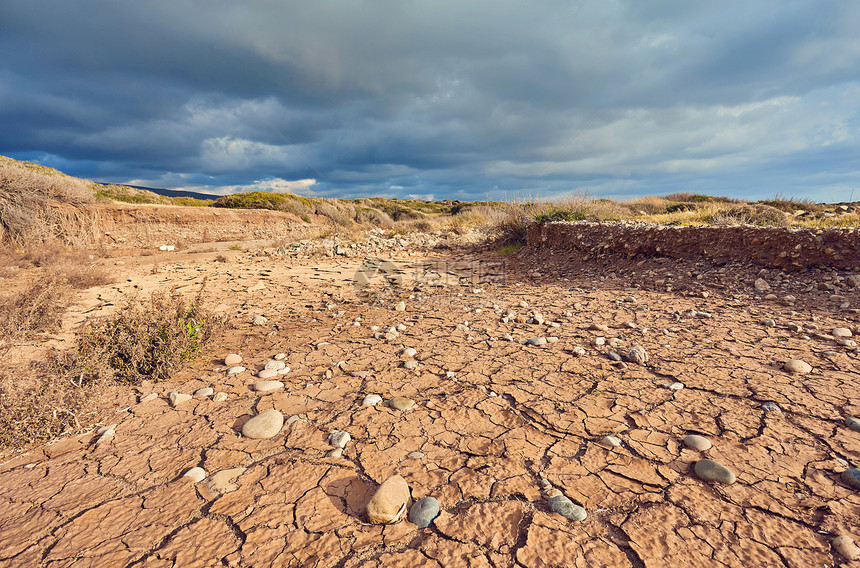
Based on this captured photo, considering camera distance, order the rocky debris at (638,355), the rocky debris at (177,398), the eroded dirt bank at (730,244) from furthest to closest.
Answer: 1. the eroded dirt bank at (730,244)
2. the rocky debris at (638,355)
3. the rocky debris at (177,398)

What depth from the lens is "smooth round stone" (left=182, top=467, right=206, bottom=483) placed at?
153 cm

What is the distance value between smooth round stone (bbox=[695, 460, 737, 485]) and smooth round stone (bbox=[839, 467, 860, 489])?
0.41 meters

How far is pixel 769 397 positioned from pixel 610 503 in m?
1.42

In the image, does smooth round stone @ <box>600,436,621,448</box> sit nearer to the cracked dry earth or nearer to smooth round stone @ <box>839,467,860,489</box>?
the cracked dry earth

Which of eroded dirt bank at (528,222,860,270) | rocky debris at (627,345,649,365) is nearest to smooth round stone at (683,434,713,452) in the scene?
rocky debris at (627,345,649,365)

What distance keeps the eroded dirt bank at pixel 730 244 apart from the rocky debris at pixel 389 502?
5.51 m

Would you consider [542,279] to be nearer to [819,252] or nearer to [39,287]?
[819,252]

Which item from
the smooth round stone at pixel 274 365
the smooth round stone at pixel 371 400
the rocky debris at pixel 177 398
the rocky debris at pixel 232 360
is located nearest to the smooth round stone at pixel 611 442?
the smooth round stone at pixel 371 400

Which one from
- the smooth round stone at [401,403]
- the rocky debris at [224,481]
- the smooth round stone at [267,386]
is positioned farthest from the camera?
the smooth round stone at [267,386]

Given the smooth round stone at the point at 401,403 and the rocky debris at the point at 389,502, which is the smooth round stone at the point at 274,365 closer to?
the smooth round stone at the point at 401,403

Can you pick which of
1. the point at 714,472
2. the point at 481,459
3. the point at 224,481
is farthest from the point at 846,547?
the point at 224,481

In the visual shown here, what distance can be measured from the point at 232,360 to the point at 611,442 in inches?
107

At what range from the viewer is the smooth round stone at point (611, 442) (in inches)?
65.6

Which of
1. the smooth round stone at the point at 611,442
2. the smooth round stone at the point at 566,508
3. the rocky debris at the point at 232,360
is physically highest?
the rocky debris at the point at 232,360
